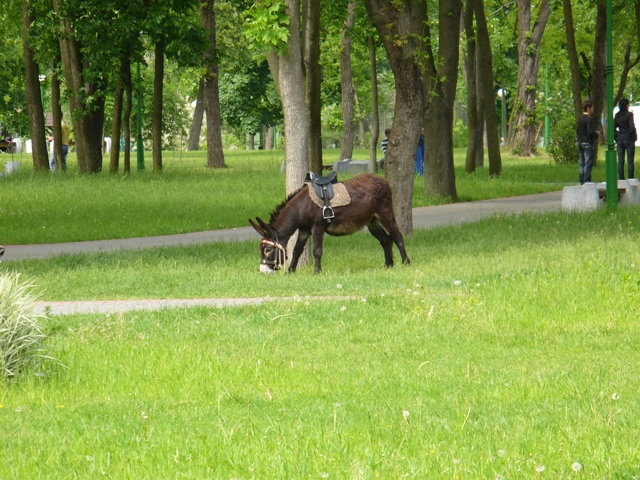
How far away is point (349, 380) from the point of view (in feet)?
26.7

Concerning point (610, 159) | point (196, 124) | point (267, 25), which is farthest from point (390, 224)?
point (196, 124)

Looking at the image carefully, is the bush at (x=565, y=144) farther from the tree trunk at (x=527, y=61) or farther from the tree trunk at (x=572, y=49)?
the tree trunk at (x=527, y=61)

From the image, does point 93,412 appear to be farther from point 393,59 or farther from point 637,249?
point 393,59

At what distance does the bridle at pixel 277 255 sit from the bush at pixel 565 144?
29285 millimetres

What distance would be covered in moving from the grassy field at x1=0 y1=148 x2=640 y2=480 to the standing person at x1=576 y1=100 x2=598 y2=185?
12870mm

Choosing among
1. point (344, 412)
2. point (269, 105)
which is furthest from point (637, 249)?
point (269, 105)

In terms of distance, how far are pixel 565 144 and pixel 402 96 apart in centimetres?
2474

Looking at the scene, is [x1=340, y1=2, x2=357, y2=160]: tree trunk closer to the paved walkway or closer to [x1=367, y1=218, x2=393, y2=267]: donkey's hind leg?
the paved walkway

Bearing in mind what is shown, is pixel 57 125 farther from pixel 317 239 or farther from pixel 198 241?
pixel 317 239

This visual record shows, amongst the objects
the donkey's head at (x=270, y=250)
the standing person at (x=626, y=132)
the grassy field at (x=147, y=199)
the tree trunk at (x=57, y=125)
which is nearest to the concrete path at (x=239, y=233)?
the grassy field at (x=147, y=199)

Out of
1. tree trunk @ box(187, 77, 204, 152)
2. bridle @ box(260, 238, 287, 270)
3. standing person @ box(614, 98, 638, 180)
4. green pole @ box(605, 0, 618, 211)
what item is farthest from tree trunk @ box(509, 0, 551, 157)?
bridle @ box(260, 238, 287, 270)

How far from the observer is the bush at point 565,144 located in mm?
42344

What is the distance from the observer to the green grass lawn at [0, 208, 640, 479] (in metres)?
6.12

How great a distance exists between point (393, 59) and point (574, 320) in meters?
8.86
